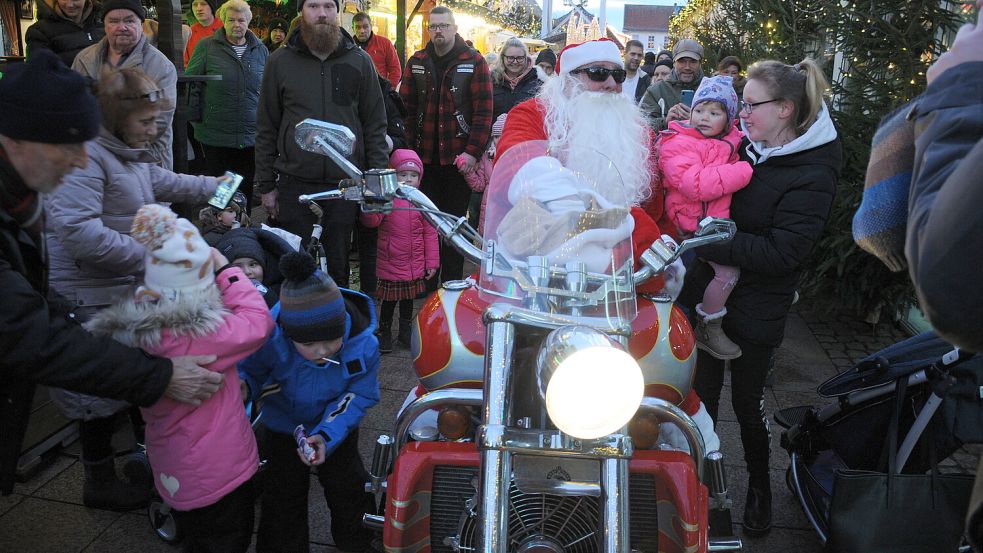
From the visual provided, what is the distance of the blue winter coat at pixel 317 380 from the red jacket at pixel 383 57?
19.6 ft

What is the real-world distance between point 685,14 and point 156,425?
61.2 feet

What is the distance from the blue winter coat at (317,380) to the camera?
2.68 m

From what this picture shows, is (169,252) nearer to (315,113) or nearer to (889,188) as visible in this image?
(889,188)

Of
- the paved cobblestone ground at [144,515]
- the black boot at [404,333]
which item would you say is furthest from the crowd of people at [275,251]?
the black boot at [404,333]

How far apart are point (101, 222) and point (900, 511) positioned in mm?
3278

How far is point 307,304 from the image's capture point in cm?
245

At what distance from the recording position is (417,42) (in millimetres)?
15445

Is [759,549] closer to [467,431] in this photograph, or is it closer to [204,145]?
[467,431]

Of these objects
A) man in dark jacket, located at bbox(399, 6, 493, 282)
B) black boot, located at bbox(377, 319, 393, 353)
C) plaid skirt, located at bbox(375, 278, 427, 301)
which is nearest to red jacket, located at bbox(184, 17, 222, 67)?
man in dark jacket, located at bbox(399, 6, 493, 282)

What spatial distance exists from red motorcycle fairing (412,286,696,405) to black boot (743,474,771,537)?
115 cm

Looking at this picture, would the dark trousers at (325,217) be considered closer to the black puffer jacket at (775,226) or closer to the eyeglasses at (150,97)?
the eyeglasses at (150,97)

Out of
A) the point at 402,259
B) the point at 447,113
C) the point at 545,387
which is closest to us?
the point at 545,387

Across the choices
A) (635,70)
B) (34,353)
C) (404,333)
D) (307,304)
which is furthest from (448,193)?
(635,70)

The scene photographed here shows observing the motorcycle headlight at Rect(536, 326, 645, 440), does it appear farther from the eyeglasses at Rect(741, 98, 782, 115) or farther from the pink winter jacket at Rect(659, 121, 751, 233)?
the eyeglasses at Rect(741, 98, 782, 115)
